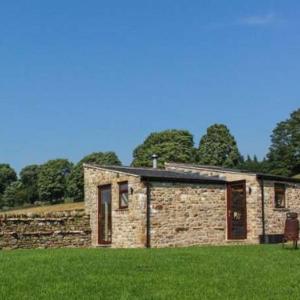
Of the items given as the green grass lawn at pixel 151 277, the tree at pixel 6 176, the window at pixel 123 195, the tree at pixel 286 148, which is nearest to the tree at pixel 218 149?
the tree at pixel 286 148

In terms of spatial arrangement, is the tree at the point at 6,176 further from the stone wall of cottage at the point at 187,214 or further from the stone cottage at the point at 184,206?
the stone wall of cottage at the point at 187,214

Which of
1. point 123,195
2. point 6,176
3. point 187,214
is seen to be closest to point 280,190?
point 187,214

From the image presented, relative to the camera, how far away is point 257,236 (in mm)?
27062

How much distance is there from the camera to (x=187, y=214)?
2580 centimetres

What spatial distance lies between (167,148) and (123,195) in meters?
49.4

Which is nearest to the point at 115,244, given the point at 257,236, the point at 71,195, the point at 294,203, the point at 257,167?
the point at 257,236

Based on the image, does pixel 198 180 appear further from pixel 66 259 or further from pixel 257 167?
pixel 257 167

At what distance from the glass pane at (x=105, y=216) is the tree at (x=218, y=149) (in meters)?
51.8

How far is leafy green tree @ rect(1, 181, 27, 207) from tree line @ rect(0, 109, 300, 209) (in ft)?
1.19

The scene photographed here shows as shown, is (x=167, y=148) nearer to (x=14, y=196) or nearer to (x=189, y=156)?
(x=189, y=156)

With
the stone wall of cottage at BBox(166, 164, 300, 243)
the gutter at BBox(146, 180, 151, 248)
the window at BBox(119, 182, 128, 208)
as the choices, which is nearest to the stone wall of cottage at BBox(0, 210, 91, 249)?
the window at BBox(119, 182, 128, 208)

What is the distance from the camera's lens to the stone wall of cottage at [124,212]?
81.0 ft

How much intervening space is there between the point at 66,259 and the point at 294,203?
1675cm

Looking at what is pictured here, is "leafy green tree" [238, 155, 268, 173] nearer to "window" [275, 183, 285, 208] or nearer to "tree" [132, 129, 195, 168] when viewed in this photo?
"tree" [132, 129, 195, 168]
